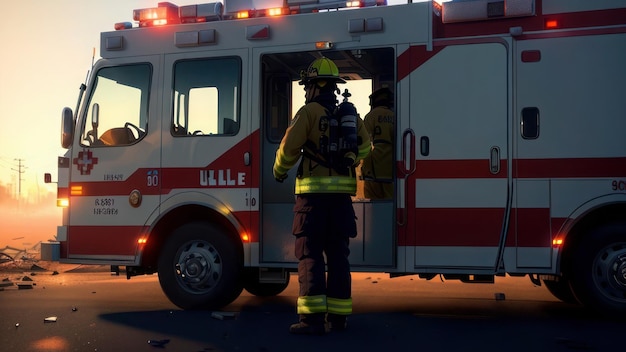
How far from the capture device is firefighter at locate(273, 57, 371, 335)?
20.0ft

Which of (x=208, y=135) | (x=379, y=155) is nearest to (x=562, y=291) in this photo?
(x=379, y=155)

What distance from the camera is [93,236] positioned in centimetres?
786

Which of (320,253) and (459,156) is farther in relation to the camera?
(459,156)

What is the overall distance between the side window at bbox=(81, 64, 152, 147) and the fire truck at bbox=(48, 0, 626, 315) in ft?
0.05

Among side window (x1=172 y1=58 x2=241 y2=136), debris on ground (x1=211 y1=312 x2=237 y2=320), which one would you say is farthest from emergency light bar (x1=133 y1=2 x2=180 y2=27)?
debris on ground (x1=211 y1=312 x2=237 y2=320)

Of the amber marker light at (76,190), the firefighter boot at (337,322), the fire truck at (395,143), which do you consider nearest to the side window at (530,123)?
the fire truck at (395,143)

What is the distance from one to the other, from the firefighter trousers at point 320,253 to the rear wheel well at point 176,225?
1.56 m

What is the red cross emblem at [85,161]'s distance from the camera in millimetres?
7945

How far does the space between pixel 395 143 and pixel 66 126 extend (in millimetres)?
3487

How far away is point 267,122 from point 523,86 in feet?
8.66

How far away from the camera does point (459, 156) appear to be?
272 inches

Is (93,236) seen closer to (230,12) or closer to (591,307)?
(230,12)

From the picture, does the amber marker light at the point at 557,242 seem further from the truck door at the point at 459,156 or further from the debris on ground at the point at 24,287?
the debris on ground at the point at 24,287

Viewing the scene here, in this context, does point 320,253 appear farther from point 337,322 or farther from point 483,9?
point 483,9
